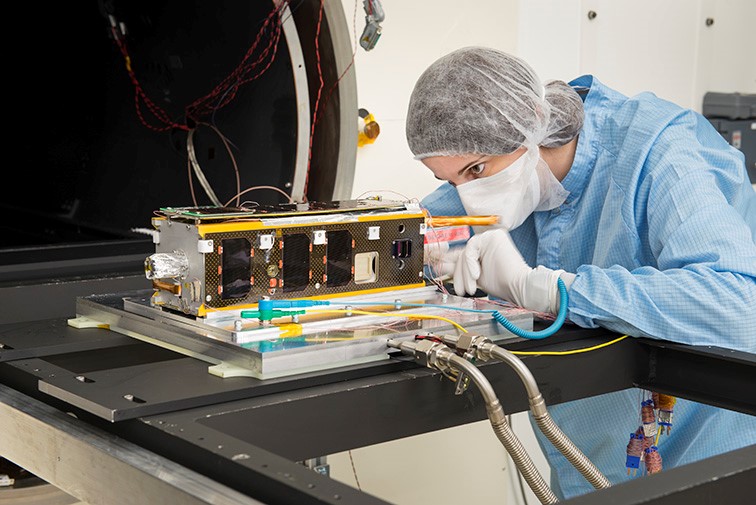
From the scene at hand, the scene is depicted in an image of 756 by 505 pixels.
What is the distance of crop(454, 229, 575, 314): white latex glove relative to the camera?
4.65 ft

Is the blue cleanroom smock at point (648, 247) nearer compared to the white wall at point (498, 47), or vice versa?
the blue cleanroom smock at point (648, 247)

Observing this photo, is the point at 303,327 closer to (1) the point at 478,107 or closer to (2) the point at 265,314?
(2) the point at 265,314

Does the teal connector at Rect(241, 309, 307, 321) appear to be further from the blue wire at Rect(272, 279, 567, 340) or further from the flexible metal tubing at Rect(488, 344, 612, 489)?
the flexible metal tubing at Rect(488, 344, 612, 489)

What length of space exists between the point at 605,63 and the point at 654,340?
4.25ft

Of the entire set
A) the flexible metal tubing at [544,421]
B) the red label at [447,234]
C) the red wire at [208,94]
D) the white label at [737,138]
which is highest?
the red wire at [208,94]

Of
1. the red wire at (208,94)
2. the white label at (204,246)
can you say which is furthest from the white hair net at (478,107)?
the red wire at (208,94)

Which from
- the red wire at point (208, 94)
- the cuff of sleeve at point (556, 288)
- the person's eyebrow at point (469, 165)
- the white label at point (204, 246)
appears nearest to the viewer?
the white label at point (204, 246)

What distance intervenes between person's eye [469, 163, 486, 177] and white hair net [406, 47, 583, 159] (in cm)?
4

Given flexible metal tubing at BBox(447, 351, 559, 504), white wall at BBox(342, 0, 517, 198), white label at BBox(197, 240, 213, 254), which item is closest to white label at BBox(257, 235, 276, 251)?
white label at BBox(197, 240, 213, 254)

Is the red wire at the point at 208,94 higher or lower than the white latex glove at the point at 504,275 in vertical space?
higher

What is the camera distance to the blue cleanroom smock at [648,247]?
1.33 meters

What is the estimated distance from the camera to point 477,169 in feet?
5.10

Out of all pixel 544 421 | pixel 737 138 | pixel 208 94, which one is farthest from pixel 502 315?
pixel 737 138

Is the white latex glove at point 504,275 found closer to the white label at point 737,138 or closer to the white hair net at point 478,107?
the white hair net at point 478,107
